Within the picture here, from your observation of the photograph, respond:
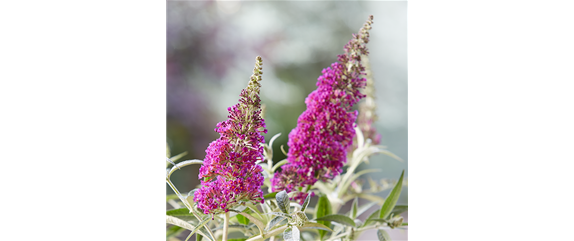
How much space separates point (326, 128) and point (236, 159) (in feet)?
0.43

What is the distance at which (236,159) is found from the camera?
1.00 feet

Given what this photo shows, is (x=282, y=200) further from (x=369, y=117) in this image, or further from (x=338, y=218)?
(x=369, y=117)

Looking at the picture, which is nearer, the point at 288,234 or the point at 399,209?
the point at 288,234

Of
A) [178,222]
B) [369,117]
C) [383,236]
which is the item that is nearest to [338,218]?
[383,236]

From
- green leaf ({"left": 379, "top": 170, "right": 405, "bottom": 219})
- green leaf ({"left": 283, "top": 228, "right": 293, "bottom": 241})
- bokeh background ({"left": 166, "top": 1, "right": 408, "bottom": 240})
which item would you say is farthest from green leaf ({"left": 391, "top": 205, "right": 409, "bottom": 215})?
bokeh background ({"left": 166, "top": 1, "right": 408, "bottom": 240})

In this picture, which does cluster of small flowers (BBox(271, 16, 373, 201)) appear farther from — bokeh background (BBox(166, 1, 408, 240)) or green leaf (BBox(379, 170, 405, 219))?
bokeh background (BBox(166, 1, 408, 240))

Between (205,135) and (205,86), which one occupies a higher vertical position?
(205,86)

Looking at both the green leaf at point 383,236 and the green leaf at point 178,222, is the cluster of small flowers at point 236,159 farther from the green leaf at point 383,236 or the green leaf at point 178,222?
the green leaf at point 383,236

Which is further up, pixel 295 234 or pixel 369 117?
pixel 369 117
